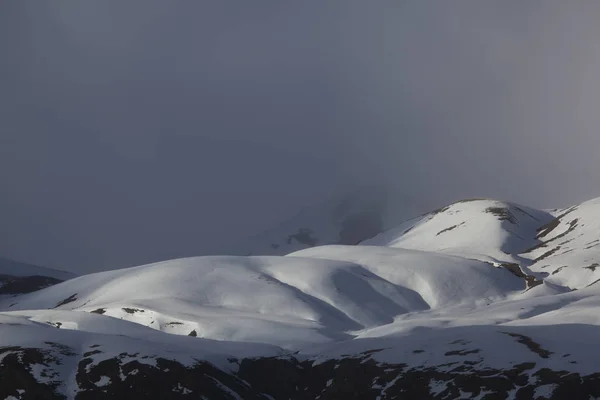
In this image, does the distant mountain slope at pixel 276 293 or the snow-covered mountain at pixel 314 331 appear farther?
the distant mountain slope at pixel 276 293

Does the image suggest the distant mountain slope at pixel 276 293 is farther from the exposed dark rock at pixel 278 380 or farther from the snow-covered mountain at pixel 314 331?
the exposed dark rock at pixel 278 380

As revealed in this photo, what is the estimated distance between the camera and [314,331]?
445 feet

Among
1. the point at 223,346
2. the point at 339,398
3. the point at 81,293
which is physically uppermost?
the point at 81,293

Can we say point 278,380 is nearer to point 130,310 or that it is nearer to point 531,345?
point 531,345

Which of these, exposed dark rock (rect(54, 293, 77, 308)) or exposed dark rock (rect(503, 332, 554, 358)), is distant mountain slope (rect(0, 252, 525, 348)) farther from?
exposed dark rock (rect(503, 332, 554, 358))

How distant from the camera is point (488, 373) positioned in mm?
97062

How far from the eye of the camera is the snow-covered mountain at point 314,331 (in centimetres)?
9612

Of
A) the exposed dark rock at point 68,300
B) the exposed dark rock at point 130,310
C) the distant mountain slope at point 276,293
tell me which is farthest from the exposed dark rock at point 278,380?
the exposed dark rock at point 68,300

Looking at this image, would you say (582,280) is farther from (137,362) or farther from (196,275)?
(137,362)

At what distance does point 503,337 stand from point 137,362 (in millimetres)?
47081

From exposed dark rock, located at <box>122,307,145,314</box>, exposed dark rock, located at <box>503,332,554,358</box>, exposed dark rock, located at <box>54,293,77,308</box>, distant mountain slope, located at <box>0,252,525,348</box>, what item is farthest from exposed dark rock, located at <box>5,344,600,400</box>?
exposed dark rock, located at <box>54,293,77,308</box>

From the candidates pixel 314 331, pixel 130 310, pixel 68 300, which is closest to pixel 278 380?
pixel 314 331

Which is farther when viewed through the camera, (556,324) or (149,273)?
(149,273)

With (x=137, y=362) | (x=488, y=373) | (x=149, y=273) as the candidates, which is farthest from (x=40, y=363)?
(x=149, y=273)
